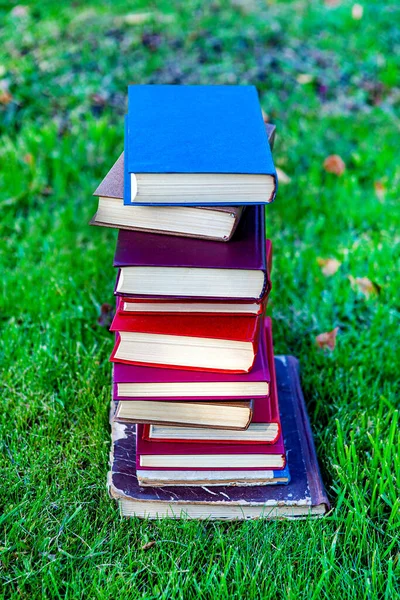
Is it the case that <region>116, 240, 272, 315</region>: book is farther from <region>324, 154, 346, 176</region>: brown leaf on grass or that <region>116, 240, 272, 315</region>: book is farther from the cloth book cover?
<region>324, 154, 346, 176</region>: brown leaf on grass

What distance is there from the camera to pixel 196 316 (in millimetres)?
1955

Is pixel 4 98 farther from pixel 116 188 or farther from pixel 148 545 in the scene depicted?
pixel 148 545

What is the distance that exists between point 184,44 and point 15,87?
3.89 feet

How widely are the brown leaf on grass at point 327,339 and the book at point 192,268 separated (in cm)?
93

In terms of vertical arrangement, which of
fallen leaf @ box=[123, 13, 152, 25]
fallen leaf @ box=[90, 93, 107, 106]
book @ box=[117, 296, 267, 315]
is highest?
book @ box=[117, 296, 267, 315]

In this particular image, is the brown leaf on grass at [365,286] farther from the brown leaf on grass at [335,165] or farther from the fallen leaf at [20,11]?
the fallen leaf at [20,11]

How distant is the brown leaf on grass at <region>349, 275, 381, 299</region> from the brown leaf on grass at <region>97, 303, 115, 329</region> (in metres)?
1.03

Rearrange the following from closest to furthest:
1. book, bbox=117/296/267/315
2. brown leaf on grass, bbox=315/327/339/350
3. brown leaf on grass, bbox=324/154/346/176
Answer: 1. book, bbox=117/296/267/315
2. brown leaf on grass, bbox=315/327/339/350
3. brown leaf on grass, bbox=324/154/346/176

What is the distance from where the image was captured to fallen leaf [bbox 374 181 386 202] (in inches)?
141

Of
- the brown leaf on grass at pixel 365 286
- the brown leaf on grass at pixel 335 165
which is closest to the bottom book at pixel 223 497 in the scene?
the brown leaf on grass at pixel 365 286

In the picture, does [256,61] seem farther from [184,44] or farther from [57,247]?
[57,247]

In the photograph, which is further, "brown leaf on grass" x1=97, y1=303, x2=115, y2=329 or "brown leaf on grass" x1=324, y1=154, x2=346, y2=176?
"brown leaf on grass" x1=324, y1=154, x2=346, y2=176

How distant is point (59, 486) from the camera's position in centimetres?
213

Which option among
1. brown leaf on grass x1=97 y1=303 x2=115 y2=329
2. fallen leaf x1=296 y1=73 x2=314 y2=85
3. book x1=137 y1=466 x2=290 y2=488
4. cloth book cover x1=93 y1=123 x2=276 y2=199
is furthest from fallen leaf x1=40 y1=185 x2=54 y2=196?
book x1=137 y1=466 x2=290 y2=488
